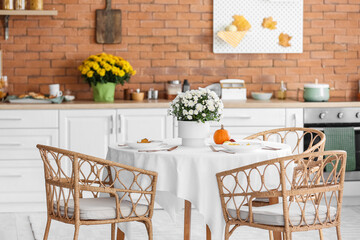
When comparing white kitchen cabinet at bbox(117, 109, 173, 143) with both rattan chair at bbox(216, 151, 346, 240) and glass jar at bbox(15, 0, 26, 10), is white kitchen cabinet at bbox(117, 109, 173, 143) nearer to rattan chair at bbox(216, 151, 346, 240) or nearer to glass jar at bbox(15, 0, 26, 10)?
glass jar at bbox(15, 0, 26, 10)

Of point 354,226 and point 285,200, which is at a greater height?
point 285,200

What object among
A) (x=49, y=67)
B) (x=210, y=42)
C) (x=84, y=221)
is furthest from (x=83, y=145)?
(x=84, y=221)

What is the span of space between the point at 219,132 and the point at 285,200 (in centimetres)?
85

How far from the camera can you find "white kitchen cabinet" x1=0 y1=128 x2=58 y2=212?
17.0ft

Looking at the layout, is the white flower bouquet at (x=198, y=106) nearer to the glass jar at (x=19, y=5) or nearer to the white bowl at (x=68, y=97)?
the white bowl at (x=68, y=97)

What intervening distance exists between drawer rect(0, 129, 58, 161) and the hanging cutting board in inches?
42.1

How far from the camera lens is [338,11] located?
6.04 m

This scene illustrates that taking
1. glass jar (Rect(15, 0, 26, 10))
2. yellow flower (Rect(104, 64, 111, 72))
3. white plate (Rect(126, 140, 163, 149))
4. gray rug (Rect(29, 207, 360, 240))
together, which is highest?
glass jar (Rect(15, 0, 26, 10))

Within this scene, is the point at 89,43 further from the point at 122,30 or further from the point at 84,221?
the point at 84,221

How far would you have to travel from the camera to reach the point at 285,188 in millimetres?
3012

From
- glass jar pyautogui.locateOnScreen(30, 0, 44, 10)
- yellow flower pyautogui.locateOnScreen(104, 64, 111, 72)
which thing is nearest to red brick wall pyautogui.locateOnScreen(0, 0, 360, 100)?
glass jar pyautogui.locateOnScreen(30, 0, 44, 10)

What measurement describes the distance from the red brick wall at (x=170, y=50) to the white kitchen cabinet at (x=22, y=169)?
740 mm

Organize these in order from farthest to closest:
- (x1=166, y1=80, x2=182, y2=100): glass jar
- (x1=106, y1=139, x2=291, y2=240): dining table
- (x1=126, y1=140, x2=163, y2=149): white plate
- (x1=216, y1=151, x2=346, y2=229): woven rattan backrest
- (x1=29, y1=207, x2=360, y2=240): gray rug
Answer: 1. (x1=166, y1=80, x2=182, y2=100): glass jar
2. (x1=29, y1=207, x2=360, y2=240): gray rug
3. (x1=126, y1=140, x2=163, y2=149): white plate
4. (x1=106, y1=139, x2=291, y2=240): dining table
5. (x1=216, y1=151, x2=346, y2=229): woven rattan backrest

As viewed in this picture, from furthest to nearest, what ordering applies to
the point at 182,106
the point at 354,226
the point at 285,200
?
the point at 354,226, the point at 182,106, the point at 285,200
